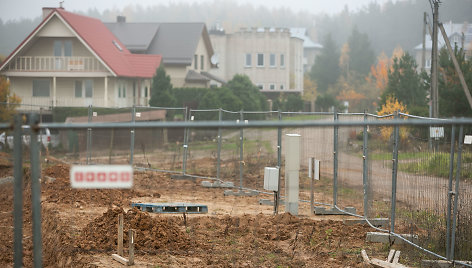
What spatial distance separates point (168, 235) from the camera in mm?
10633

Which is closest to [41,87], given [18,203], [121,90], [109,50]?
[109,50]

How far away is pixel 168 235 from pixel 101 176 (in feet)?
15.4

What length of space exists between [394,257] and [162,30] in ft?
211

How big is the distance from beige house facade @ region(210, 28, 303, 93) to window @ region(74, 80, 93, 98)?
37.8 metres

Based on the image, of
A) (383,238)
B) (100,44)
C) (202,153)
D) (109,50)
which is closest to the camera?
(383,238)

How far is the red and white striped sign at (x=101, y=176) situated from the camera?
20.0 ft

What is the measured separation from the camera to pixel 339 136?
1545 cm

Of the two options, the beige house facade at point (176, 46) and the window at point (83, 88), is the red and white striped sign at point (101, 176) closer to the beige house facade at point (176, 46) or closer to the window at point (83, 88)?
the window at point (83, 88)

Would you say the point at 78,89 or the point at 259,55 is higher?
the point at 259,55

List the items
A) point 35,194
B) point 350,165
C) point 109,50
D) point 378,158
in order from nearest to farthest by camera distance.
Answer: point 35,194 < point 378,158 < point 350,165 < point 109,50

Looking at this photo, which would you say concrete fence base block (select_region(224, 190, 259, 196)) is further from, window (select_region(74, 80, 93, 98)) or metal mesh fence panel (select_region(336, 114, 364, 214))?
window (select_region(74, 80, 93, 98))

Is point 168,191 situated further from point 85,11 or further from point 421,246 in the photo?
point 85,11

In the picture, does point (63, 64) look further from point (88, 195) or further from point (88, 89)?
point (88, 195)

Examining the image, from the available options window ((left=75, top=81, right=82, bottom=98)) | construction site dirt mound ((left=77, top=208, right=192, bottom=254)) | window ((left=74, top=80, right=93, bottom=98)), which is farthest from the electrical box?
window ((left=75, top=81, right=82, bottom=98))
